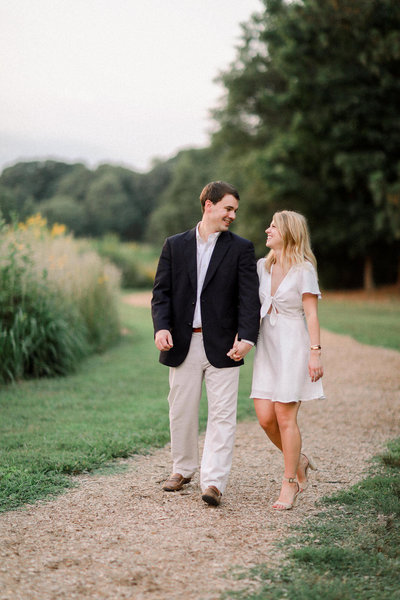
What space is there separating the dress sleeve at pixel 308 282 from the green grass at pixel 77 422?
2080 mm

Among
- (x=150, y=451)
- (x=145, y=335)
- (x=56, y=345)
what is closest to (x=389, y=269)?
(x=145, y=335)

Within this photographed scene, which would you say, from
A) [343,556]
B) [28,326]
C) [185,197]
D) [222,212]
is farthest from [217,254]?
[185,197]

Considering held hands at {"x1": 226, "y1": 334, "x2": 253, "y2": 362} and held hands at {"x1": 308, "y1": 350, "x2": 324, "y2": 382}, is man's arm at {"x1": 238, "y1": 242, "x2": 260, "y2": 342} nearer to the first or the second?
held hands at {"x1": 226, "y1": 334, "x2": 253, "y2": 362}

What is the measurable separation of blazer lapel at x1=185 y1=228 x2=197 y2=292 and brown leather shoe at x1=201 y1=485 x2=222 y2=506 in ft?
4.09

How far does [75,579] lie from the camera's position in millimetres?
2727

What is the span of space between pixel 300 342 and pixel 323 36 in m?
14.6

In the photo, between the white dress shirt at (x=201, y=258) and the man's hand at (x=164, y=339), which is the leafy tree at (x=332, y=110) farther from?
the man's hand at (x=164, y=339)

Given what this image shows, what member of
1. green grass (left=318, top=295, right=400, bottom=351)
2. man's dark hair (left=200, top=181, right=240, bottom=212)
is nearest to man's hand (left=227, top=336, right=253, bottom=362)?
man's dark hair (left=200, top=181, right=240, bottom=212)

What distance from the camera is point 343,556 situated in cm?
297

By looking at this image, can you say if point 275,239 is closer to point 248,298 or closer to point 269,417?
point 248,298

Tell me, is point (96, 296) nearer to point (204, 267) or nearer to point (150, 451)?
point (150, 451)

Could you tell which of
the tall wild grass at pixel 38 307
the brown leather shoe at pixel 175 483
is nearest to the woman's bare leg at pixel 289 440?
the brown leather shoe at pixel 175 483

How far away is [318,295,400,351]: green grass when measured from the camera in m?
12.0

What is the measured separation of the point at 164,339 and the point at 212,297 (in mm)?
406
